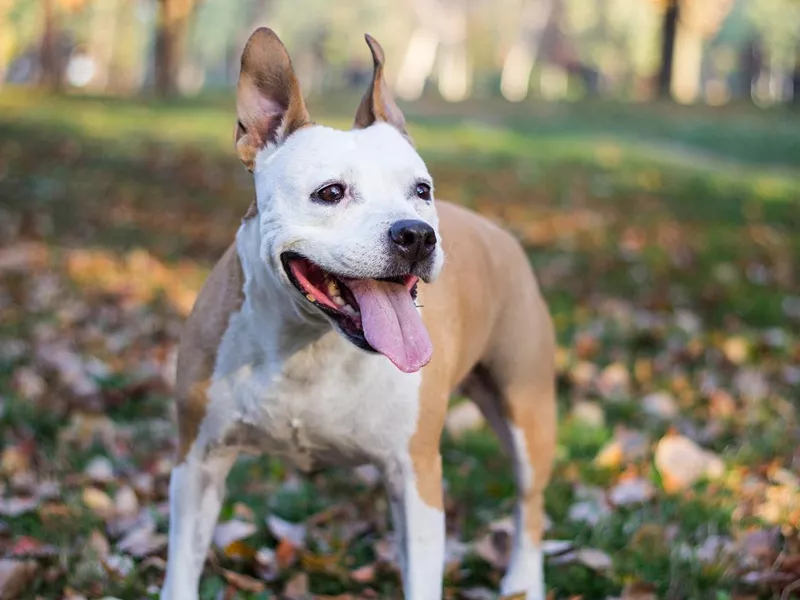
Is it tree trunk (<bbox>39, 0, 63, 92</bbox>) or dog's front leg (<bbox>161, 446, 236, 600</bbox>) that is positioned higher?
tree trunk (<bbox>39, 0, 63, 92</bbox>)

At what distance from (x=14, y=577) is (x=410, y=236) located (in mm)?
1714

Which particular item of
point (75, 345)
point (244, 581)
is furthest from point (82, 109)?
point (244, 581)

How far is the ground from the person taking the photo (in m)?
3.65

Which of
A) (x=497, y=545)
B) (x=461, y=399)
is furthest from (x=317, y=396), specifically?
(x=461, y=399)

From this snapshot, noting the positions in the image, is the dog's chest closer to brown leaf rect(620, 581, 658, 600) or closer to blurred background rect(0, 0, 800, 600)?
blurred background rect(0, 0, 800, 600)

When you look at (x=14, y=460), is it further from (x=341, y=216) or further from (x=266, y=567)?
(x=341, y=216)

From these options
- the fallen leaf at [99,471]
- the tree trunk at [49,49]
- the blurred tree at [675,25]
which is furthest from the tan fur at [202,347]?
the tree trunk at [49,49]

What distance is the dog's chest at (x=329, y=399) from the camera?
2.92 meters

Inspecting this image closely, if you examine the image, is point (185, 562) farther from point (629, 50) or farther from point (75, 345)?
point (629, 50)

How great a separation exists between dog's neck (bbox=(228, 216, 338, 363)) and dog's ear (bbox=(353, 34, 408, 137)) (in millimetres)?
489

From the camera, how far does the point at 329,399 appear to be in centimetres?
292

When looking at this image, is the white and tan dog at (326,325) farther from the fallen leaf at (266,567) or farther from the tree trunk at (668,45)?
the tree trunk at (668,45)

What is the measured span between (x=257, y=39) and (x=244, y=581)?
67.0 inches

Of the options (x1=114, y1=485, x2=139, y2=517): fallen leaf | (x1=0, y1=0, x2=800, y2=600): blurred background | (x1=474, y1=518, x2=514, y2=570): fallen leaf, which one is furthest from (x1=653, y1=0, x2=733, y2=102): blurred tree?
(x1=114, y1=485, x2=139, y2=517): fallen leaf
